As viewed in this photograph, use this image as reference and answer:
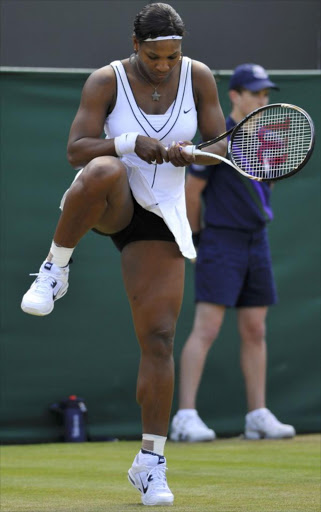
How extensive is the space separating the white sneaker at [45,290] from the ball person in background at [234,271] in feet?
8.06

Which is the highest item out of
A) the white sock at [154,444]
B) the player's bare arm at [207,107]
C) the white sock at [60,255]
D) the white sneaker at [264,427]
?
the player's bare arm at [207,107]

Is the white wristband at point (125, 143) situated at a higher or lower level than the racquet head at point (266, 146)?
higher

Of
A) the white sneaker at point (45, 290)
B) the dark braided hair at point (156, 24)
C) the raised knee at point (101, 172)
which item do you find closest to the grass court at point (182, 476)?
the white sneaker at point (45, 290)

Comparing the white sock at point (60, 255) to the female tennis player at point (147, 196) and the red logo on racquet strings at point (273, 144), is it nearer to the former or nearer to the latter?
the female tennis player at point (147, 196)

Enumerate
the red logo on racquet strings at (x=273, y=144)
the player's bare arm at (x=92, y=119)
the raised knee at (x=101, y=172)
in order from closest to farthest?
the raised knee at (x=101, y=172) → the player's bare arm at (x=92, y=119) → the red logo on racquet strings at (x=273, y=144)

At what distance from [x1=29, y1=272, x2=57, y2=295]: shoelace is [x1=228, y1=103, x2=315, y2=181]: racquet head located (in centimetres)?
82

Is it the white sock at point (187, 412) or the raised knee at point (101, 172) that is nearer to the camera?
the raised knee at point (101, 172)

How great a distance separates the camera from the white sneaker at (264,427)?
701cm

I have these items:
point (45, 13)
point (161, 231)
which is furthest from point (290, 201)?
point (161, 231)

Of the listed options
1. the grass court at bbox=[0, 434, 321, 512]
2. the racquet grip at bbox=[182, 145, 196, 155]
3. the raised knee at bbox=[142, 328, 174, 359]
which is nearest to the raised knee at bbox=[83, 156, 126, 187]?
the racquet grip at bbox=[182, 145, 196, 155]

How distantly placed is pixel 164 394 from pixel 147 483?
343 mm

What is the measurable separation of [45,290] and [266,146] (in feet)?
3.46

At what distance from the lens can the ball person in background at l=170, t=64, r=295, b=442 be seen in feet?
22.9

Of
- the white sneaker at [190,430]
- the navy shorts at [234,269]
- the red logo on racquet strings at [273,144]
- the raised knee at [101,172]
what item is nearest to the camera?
the raised knee at [101,172]
